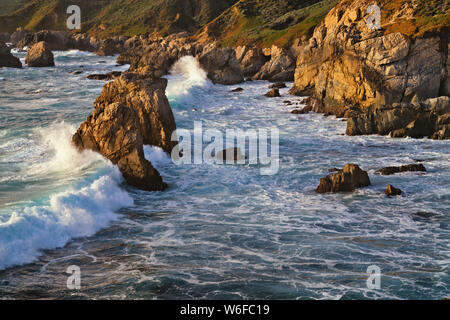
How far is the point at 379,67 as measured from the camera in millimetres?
46781

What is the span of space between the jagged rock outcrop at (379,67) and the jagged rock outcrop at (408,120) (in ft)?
6.63

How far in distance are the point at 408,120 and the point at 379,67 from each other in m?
7.66

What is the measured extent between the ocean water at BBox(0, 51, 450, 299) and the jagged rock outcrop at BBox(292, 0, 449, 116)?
8.71 metres

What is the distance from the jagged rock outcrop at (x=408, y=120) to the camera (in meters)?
39.5

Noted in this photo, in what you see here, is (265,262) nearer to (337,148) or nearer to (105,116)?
(105,116)

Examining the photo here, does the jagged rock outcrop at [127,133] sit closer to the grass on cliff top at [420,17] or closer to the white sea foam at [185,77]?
the grass on cliff top at [420,17]

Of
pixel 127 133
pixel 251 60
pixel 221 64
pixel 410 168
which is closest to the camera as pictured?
pixel 127 133

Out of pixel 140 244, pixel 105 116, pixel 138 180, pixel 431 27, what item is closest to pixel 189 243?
pixel 140 244

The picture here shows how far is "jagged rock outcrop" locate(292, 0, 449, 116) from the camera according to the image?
45625 millimetres

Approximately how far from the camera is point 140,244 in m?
20.2

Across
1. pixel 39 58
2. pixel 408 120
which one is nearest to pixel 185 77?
pixel 39 58

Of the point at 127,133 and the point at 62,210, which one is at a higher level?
the point at 127,133

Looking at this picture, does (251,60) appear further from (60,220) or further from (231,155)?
(60,220)

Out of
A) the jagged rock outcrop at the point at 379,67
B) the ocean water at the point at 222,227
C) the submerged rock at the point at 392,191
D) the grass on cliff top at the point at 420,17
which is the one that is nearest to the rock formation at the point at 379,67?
the jagged rock outcrop at the point at 379,67
